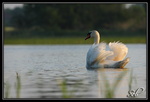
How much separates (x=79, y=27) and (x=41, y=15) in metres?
3.68

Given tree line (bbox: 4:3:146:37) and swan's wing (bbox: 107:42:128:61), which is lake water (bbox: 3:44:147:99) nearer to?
swan's wing (bbox: 107:42:128:61)

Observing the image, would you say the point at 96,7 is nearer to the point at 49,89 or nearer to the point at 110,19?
the point at 110,19

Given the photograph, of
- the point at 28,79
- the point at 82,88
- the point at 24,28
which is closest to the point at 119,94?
the point at 82,88

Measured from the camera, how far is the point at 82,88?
1158cm

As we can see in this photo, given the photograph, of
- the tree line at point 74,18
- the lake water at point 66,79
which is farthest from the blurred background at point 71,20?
the lake water at point 66,79

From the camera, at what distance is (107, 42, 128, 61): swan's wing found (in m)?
16.5

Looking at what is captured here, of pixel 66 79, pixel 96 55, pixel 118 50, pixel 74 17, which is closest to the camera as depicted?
pixel 66 79

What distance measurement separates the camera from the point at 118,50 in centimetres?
1655

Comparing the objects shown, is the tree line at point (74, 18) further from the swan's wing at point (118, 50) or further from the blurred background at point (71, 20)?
the swan's wing at point (118, 50)

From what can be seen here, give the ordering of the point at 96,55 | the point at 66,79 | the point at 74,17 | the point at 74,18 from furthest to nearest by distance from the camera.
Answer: the point at 74,17, the point at 74,18, the point at 96,55, the point at 66,79

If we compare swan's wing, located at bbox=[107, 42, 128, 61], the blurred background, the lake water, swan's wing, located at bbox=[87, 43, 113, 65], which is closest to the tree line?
the blurred background

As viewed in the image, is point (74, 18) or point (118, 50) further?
point (74, 18)

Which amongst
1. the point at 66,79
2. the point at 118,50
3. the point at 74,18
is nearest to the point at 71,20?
the point at 74,18

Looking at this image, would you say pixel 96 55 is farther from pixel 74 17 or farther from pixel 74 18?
pixel 74 17
